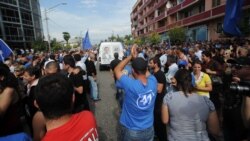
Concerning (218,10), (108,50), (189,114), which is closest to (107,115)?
(189,114)

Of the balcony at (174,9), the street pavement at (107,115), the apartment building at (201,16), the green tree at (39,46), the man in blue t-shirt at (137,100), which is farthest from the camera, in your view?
the balcony at (174,9)

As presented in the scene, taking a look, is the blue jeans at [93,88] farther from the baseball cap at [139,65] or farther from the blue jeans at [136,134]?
the baseball cap at [139,65]

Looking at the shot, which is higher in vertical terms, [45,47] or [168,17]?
[168,17]

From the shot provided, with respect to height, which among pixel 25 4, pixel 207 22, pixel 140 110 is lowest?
pixel 140 110

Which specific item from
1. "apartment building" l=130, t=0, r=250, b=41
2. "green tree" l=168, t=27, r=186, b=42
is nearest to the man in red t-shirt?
"apartment building" l=130, t=0, r=250, b=41

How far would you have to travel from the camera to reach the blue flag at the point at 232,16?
191 inches

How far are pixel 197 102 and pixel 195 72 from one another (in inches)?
90.1

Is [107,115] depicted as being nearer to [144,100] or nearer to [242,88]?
[144,100]

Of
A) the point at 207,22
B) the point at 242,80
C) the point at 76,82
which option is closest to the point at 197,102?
the point at 242,80

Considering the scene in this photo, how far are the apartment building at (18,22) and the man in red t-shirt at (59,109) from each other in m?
38.0

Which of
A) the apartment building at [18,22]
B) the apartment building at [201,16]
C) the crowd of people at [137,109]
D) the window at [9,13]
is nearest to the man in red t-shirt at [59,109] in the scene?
the crowd of people at [137,109]

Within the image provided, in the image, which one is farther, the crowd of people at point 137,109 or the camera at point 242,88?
the camera at point 242,88

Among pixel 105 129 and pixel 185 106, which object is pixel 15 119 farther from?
pixel 105 129

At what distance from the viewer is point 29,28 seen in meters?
46.5
